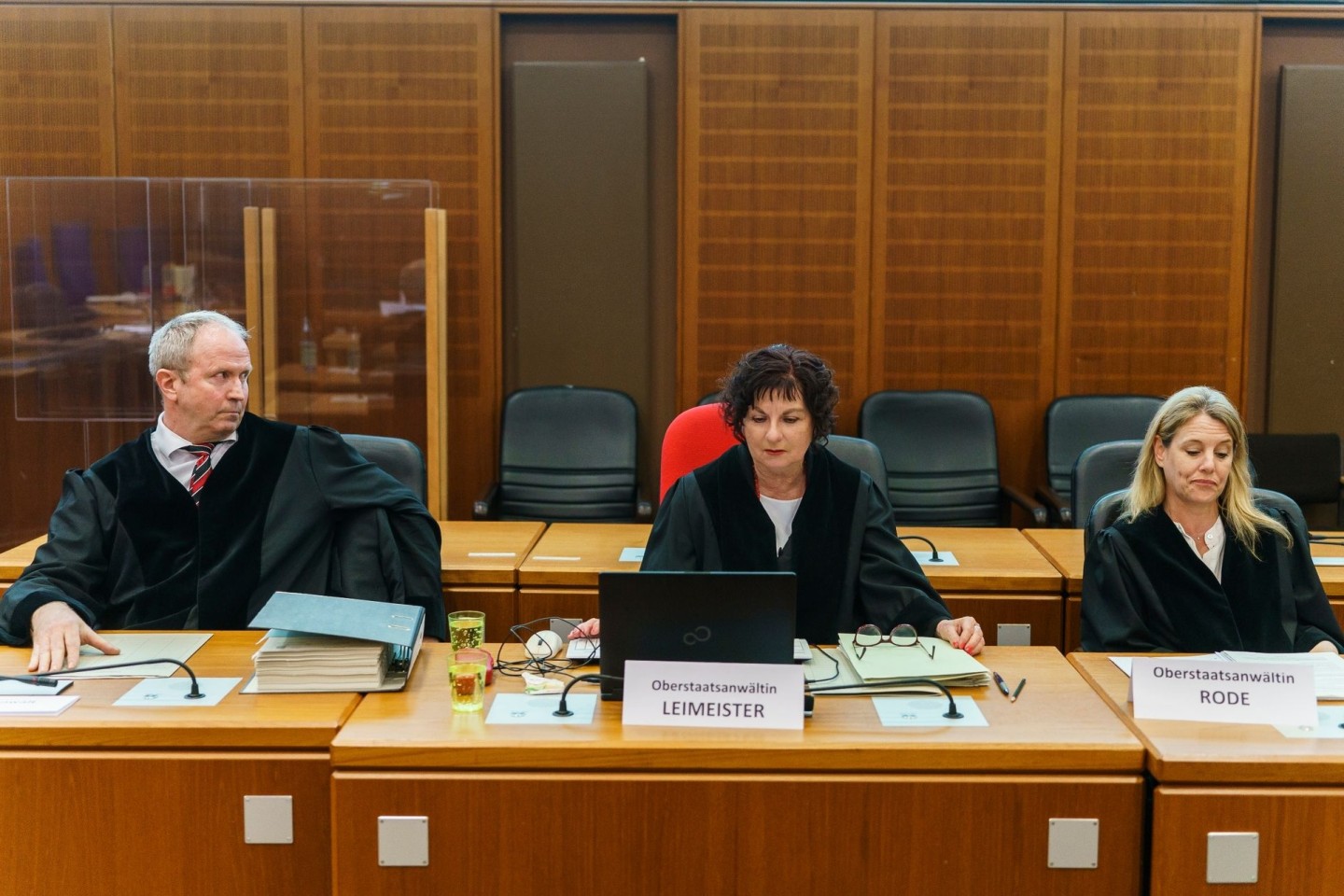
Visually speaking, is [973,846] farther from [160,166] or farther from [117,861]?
[160,166]

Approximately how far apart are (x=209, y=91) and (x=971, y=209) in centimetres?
314

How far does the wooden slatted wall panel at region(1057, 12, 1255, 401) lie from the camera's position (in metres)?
5.37

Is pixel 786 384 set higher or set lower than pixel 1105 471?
higher

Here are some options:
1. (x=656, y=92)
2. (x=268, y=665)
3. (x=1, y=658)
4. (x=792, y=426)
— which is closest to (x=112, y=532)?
(x=1, y=658)

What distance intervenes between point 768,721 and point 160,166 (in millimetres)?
4226

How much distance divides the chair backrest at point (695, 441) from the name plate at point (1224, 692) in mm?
1480

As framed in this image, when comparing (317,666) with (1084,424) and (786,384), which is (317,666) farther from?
(1084,424)

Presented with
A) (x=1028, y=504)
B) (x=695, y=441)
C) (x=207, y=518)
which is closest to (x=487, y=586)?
(x=695, y=441)

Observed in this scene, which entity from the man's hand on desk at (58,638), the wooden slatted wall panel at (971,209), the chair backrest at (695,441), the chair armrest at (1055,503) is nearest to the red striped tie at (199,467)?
the man's hand on desk at (58,638)

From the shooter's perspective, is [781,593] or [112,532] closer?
[781,593]

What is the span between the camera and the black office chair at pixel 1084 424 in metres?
5.36

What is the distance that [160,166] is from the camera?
5.41 meters

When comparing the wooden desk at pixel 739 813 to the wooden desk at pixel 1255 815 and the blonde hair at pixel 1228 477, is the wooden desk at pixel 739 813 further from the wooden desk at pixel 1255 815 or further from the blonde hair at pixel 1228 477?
the blonde hair at pixel 1228 477

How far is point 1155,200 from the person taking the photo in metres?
5.45
